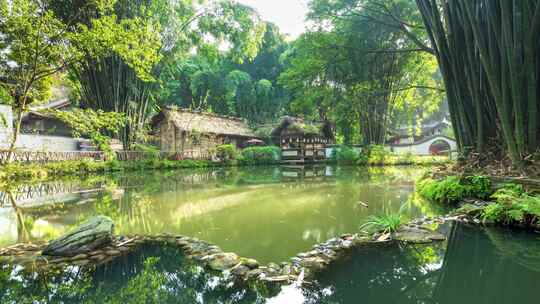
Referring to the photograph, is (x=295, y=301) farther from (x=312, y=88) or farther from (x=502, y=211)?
(x=312, y=88)

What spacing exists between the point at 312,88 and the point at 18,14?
8978mm

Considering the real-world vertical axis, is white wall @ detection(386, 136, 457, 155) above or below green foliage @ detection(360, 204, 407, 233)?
above

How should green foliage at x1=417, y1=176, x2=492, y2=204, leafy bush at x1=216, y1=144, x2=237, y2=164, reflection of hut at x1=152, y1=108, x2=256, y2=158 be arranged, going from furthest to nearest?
reflection of hut at x1=152, y1=108, x2=256, y2=158 → leafy bush at x1=216, y1=144, x2=237, y2=164 → green foliage at x1=417, y1=176, x2=492, y2=204

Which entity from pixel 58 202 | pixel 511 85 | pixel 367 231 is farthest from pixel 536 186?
pixel 58 202

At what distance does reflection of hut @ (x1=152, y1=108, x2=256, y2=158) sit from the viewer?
77.2 feet

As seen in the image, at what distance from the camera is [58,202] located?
7207 millimetres

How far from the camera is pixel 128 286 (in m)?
2.75

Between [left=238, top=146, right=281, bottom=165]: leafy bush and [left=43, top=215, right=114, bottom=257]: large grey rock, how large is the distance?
18.1 meters

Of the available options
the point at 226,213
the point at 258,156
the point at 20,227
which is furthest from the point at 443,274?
the point at 258,156

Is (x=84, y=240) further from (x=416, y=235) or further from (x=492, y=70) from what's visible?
(x=492, y=70)

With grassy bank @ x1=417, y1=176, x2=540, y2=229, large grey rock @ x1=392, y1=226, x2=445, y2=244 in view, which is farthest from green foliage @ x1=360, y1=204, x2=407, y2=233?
grassy bank @ x1=417, y1=176, x2=540, y2=229

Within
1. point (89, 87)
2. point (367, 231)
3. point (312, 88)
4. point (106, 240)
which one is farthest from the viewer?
point (89, 87)

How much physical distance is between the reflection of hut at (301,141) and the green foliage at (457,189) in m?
16.7

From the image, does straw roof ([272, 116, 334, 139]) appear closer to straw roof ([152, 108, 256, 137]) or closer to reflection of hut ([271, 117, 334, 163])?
reflection of hut ([271, 117, 334, 163])
